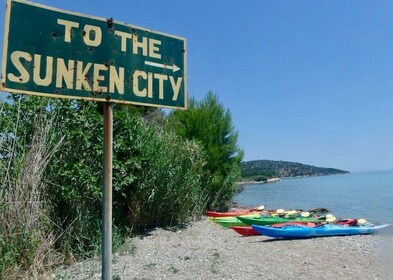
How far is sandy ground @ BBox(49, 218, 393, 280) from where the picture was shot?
498 centimetres

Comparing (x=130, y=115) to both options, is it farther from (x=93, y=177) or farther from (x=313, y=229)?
(x=313, y=229)

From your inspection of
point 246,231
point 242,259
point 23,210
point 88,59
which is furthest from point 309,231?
point 88,59

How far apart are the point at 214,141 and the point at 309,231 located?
6.43 meters

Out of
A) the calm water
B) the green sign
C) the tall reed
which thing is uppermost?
the green sign

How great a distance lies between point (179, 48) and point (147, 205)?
21.6 feet

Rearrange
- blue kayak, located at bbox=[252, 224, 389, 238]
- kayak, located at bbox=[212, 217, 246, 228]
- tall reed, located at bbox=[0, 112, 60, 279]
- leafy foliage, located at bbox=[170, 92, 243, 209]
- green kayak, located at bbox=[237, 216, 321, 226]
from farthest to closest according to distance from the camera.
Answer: leafy foliage, located at bbox=[170, 92, 243, 209], kayak, located at bbox=[212, 217, 246, 228], green kayak, located at bbox=[237, 216, 321, 226], blue kayak, located at bbox=[252, 224, 389, 238], tall reed, located at bbox=[0, 112, 60, 279]

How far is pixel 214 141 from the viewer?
47.5 ft

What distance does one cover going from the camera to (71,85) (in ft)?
7.39

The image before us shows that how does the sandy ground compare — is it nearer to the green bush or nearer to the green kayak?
the green bush

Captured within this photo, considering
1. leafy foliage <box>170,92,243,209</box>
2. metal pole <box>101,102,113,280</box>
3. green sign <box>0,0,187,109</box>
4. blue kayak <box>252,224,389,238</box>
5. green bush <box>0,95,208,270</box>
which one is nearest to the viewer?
green sign <box>0,0,187,109</box>

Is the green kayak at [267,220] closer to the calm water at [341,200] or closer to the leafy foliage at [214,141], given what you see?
the leafy foliage at [214,141]

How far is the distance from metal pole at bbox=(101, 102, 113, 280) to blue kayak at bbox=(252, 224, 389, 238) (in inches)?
281

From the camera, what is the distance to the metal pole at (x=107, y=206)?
7.56 feet

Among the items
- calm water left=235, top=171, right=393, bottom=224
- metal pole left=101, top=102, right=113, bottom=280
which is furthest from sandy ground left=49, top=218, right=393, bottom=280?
calm water left=235, top=171, right=393, bottom=224
